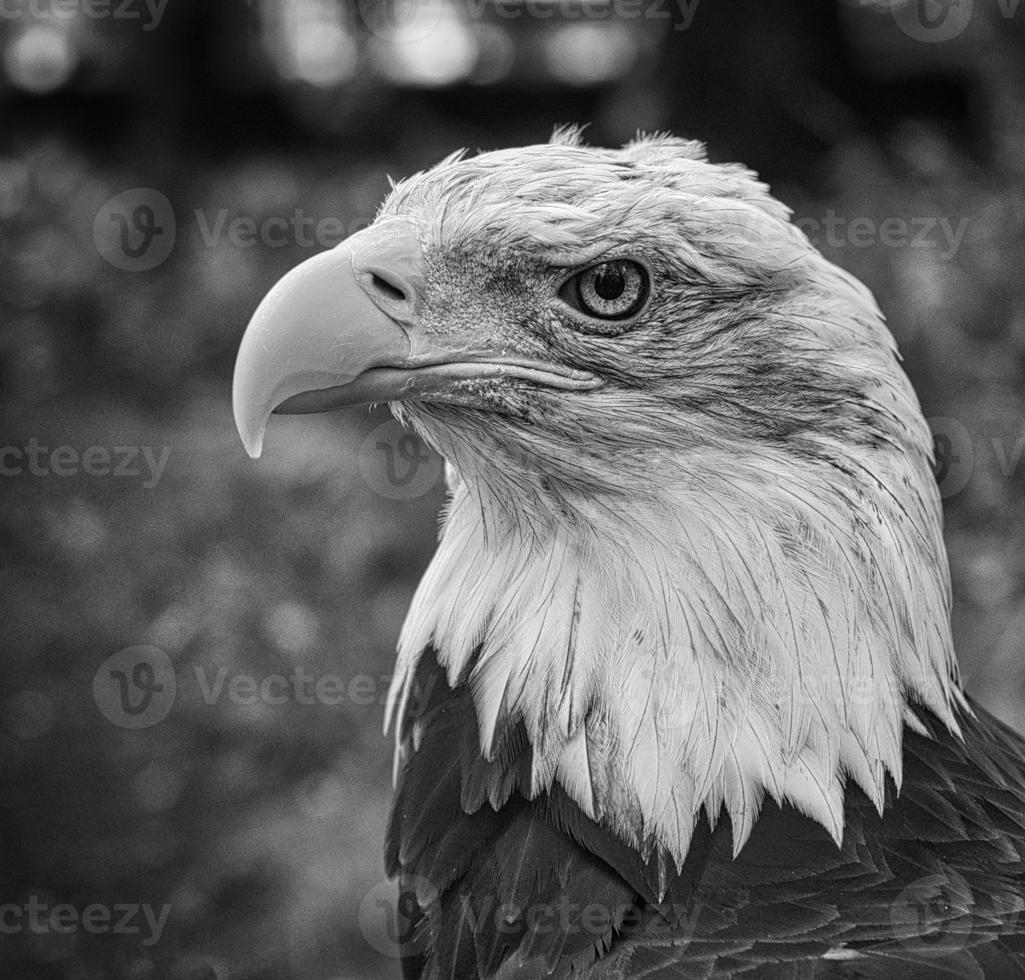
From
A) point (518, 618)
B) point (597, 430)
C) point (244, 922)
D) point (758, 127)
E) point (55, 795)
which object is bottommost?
point (244, 922)

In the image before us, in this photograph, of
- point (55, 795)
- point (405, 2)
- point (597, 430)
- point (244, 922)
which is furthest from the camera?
point (405, 2)

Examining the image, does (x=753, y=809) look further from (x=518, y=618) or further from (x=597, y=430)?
(x=597, y=430)

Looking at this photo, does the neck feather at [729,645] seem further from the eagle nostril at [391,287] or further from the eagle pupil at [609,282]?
the eagle nostril at [391,287]

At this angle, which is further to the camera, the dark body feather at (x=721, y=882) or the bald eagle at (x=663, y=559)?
the bald eagle at (x=663, y=559)

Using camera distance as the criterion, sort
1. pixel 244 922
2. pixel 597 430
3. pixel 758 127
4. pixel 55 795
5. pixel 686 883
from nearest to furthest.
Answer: pixel 686 883
pixel 597 430
pixel 244 922
pixel 55 795
pixel 758 127

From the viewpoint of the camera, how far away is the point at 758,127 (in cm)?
732

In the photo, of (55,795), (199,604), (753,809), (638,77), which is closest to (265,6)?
(638,77)

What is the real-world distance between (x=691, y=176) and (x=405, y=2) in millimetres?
6205

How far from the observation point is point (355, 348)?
8.25 feet

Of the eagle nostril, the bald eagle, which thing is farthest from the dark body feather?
the eagle nostril

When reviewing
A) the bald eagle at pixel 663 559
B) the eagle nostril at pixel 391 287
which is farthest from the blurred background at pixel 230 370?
the eagle nostril at pixel 391 287

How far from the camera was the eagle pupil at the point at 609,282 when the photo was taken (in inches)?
101

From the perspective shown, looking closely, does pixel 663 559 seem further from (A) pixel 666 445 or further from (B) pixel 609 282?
(B) pixel 609 282

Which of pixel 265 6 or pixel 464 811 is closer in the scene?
pixel 464 811
